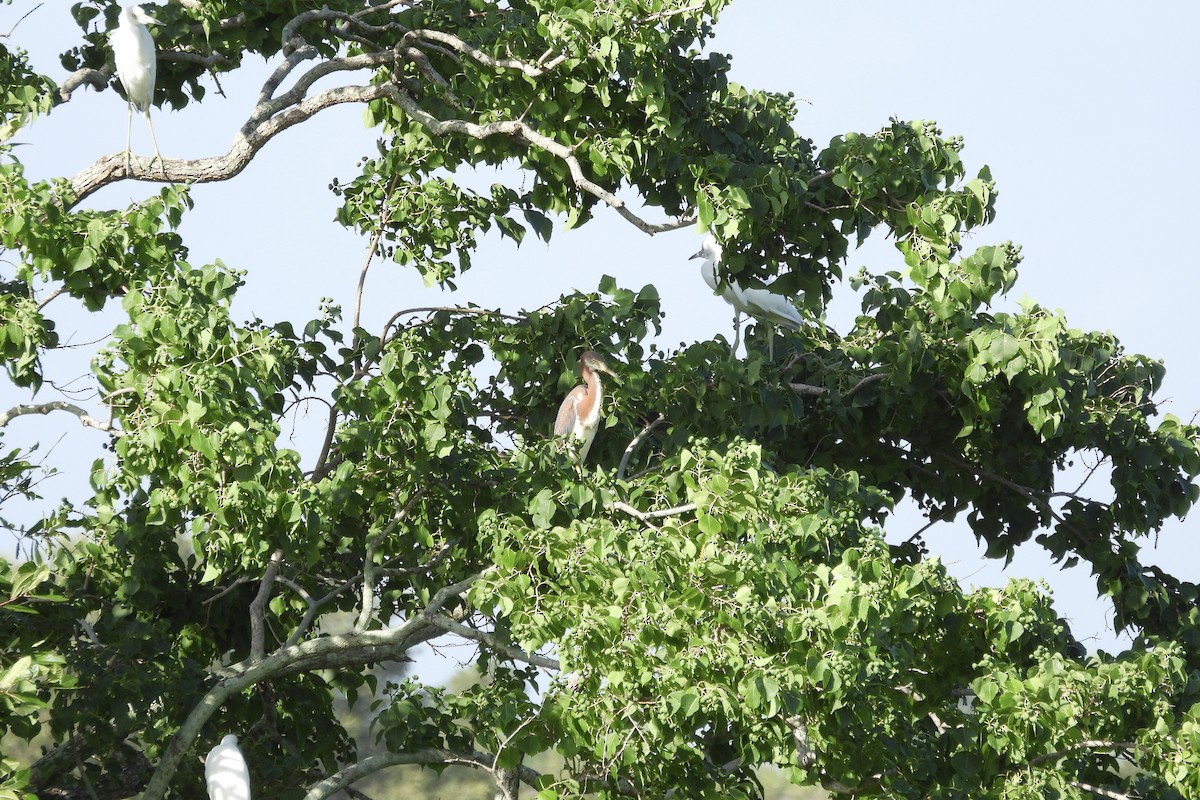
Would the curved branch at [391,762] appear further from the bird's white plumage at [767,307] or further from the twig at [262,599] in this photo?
the bird's white plumage at [767,307]

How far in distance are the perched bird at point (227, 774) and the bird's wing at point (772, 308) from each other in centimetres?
371

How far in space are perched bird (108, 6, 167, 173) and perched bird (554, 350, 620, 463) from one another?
83.5 inches

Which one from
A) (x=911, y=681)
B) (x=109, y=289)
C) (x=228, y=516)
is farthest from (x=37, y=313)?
(x=911, y=681)

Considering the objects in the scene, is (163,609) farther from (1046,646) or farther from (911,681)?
(1046,646)

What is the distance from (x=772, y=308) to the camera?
8.16 meters

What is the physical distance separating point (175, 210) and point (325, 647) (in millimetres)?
1682

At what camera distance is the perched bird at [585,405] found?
5.95 meters

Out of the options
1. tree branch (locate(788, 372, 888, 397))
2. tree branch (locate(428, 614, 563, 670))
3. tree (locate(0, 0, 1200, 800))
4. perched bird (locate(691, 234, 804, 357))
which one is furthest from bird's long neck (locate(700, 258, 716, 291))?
tree branch (locate(428, 614, 563, 670))

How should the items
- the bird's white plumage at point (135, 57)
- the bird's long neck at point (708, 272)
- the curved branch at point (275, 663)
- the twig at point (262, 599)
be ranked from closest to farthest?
the curved branch at point (275, 663) < the twig at point (262, 599) < the bird's white plumage at point (135, 57) < the bird's long neck at point (708, 272)

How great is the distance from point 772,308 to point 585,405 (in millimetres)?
2438

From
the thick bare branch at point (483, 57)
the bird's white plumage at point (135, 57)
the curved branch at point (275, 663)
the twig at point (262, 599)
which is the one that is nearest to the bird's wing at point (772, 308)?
the thick bare branch at point (483, 57)

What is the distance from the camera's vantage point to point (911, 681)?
529 centimetres

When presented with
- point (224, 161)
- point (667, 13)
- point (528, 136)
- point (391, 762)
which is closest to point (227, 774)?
point (391, 762)

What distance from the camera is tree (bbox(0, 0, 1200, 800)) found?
4.32 m
